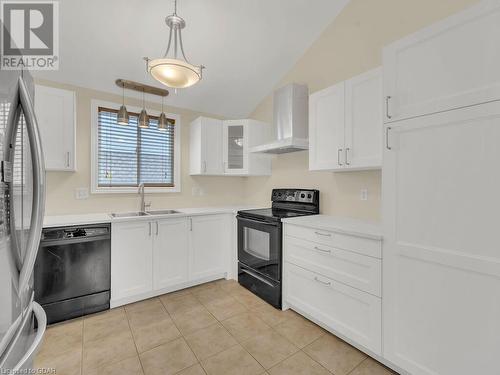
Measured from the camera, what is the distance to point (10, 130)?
773mm

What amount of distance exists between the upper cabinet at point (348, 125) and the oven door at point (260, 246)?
2.65 feet

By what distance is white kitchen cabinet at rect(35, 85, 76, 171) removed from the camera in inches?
88.0

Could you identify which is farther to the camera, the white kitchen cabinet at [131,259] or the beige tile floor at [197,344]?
the white kitchen cabinet at [131,259]

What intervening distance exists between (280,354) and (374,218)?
144 centimetres

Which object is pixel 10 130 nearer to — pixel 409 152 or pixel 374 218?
pixel 409 152

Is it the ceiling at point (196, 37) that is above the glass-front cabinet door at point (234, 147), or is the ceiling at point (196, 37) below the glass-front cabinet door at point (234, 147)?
above

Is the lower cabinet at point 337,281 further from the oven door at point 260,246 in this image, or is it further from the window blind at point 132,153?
the window blind at point 132,153

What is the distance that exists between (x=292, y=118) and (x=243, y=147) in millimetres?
981

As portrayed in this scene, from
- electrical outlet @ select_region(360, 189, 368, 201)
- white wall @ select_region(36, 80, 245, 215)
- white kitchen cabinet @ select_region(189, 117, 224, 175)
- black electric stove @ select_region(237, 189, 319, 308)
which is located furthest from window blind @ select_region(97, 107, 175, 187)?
electrical outlet @ select_region(360, 189, 368, 201)

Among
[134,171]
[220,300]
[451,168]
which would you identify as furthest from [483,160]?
[134,171]

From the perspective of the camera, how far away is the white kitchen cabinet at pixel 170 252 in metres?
2.64

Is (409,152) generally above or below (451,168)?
above

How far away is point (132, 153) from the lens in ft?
10.3

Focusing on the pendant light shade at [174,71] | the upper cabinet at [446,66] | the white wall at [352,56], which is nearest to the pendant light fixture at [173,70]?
the pendant light shade at [174,71]
